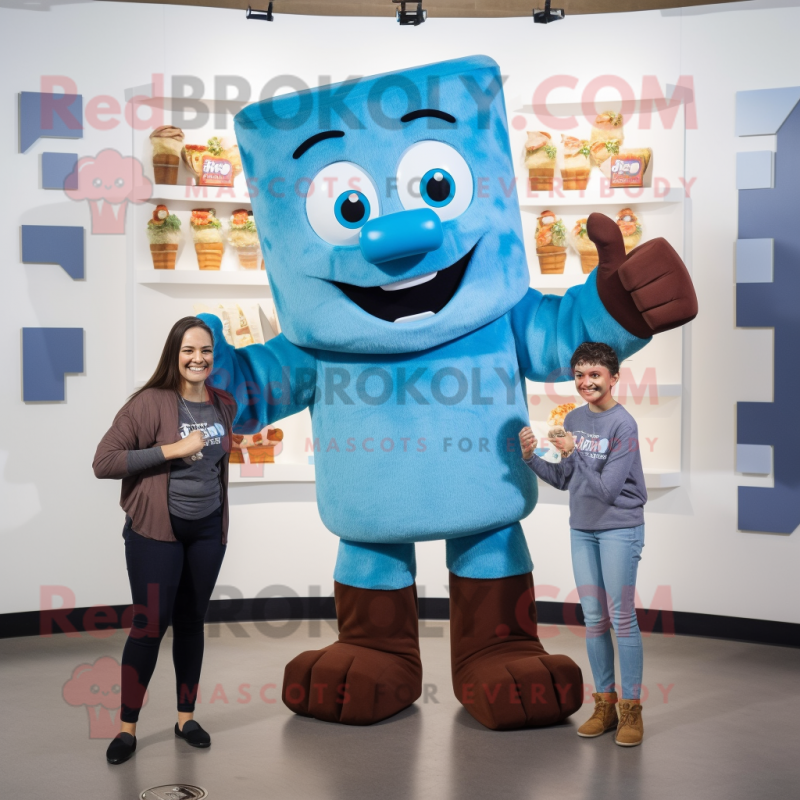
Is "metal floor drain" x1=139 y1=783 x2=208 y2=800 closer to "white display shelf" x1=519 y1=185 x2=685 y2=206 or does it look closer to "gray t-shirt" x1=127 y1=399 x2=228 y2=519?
"gray t-shirt" x1=127 y1=399 x2=228 y2=519

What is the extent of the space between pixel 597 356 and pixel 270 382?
105 centimetres

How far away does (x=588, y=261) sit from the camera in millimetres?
3930

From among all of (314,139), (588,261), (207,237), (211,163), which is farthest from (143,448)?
(588,261)

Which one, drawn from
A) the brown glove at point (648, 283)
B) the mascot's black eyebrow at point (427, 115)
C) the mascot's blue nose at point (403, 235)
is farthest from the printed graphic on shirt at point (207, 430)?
the brown glove at point (648, 283)

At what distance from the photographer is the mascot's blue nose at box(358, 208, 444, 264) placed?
2.48 m

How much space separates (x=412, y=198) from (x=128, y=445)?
43.3 inches

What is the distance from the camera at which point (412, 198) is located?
2.67m

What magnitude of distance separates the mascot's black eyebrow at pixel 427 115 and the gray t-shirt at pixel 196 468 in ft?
3.42

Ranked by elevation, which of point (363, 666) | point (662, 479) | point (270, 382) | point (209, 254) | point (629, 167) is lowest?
point (363, 666)

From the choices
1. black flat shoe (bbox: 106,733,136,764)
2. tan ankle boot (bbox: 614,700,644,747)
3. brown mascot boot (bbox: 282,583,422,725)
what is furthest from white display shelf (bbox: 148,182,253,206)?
tan ankle boot (bbox: 614,700,644,747)

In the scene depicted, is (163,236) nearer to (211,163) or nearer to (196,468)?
(211,163)

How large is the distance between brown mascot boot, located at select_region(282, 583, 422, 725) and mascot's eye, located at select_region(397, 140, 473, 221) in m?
1.25

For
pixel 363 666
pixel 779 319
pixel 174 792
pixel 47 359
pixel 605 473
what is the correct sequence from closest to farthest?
pixel 174 792
pixel 605 473
pixel 363 666
pixel 779 319
pixel 47 359

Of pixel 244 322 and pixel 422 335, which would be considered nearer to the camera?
pixel 422 335
